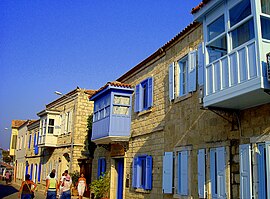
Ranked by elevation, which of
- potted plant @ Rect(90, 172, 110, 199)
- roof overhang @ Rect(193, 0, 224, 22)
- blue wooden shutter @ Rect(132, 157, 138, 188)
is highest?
roof overhang @ Rect(193, 0, 224, 22)

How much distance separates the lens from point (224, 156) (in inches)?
348

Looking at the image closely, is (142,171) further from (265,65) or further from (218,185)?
(265,65)

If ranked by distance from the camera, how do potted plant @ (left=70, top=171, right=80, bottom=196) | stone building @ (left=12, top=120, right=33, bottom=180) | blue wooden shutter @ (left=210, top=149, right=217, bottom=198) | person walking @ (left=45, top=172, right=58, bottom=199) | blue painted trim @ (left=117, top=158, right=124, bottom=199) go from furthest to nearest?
stone building @ (left=12, top=120, right=33, bottom=180) → potted plant @ (left=70, top=171, right=80, bottom=196) → blue painted trim @ (left=117, top=158, right=124, bottom=199) → person walking @ (left=45, top=172, right=58, bottom=199) → blue wooden shutter @ (left=210, top=149, right=217, bottom=198)

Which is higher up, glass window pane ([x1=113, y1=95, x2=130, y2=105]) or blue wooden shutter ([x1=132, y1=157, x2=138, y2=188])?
glass window pane ([x1=113, y1=95, x2=130, y2=105])

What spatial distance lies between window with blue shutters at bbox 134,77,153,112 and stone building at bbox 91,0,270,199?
4 cm

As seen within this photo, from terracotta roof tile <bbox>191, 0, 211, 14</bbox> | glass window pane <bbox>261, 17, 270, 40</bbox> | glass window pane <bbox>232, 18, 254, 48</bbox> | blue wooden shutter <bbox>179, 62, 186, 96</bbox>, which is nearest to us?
glass window pane <bbox>261, 17, 270, 40</bbox>

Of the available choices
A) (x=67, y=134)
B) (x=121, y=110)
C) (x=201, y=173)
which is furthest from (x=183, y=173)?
(x=67, y=134)

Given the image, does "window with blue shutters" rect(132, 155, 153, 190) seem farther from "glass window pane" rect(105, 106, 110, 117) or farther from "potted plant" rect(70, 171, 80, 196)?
"potted plant" rect(70, 171, 80, 196)

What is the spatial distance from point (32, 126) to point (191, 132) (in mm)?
27350

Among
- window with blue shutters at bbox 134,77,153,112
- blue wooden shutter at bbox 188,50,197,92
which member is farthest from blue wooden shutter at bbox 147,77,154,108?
blue wooden shutter at bbox 188,50,197,92

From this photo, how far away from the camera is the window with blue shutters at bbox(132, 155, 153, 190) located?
44.7 ft

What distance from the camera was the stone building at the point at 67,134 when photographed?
23.4 m

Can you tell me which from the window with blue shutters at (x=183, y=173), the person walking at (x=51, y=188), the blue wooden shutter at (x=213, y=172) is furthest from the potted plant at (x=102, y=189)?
the blue wooden shutter at (x=213, y=172)

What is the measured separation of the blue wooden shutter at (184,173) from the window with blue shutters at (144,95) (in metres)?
3.76
